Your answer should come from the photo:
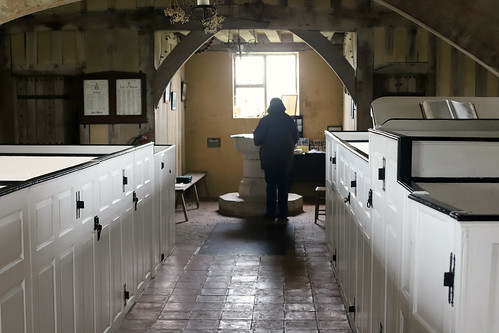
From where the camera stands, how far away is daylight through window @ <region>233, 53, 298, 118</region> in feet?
39.8

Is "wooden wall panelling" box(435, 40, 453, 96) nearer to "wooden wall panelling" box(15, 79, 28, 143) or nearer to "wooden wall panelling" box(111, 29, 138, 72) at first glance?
"wooden wall panelling" box(111, 29, 138, 72)

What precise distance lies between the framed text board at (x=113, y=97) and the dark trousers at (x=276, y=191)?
6.45ft

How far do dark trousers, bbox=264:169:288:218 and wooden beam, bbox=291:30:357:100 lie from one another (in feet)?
5.05

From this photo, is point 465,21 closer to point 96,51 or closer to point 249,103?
point 96,51

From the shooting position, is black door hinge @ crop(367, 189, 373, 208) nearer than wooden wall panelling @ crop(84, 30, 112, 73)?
Yes

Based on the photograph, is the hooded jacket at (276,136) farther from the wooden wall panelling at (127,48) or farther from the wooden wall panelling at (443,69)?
the wooden wall panelling at (443,69)

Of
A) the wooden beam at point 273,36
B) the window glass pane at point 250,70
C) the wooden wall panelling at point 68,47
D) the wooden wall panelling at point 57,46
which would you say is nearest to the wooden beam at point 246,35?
the wooden beam at point 273,36

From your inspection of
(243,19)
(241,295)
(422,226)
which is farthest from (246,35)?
(422,226)

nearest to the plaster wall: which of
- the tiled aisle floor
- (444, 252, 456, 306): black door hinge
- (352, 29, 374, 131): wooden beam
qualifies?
(352, 29, 374, 131): wooden beam

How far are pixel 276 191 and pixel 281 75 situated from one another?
3.41 meters

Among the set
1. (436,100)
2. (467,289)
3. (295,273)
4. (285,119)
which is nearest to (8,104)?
(285,119)

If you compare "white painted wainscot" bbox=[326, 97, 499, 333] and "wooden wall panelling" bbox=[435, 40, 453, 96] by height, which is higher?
"wooden wall panelling" bbox=[435, 40, 453, 96]

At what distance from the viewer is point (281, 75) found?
39.9ft

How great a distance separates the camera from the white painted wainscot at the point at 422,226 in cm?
198
